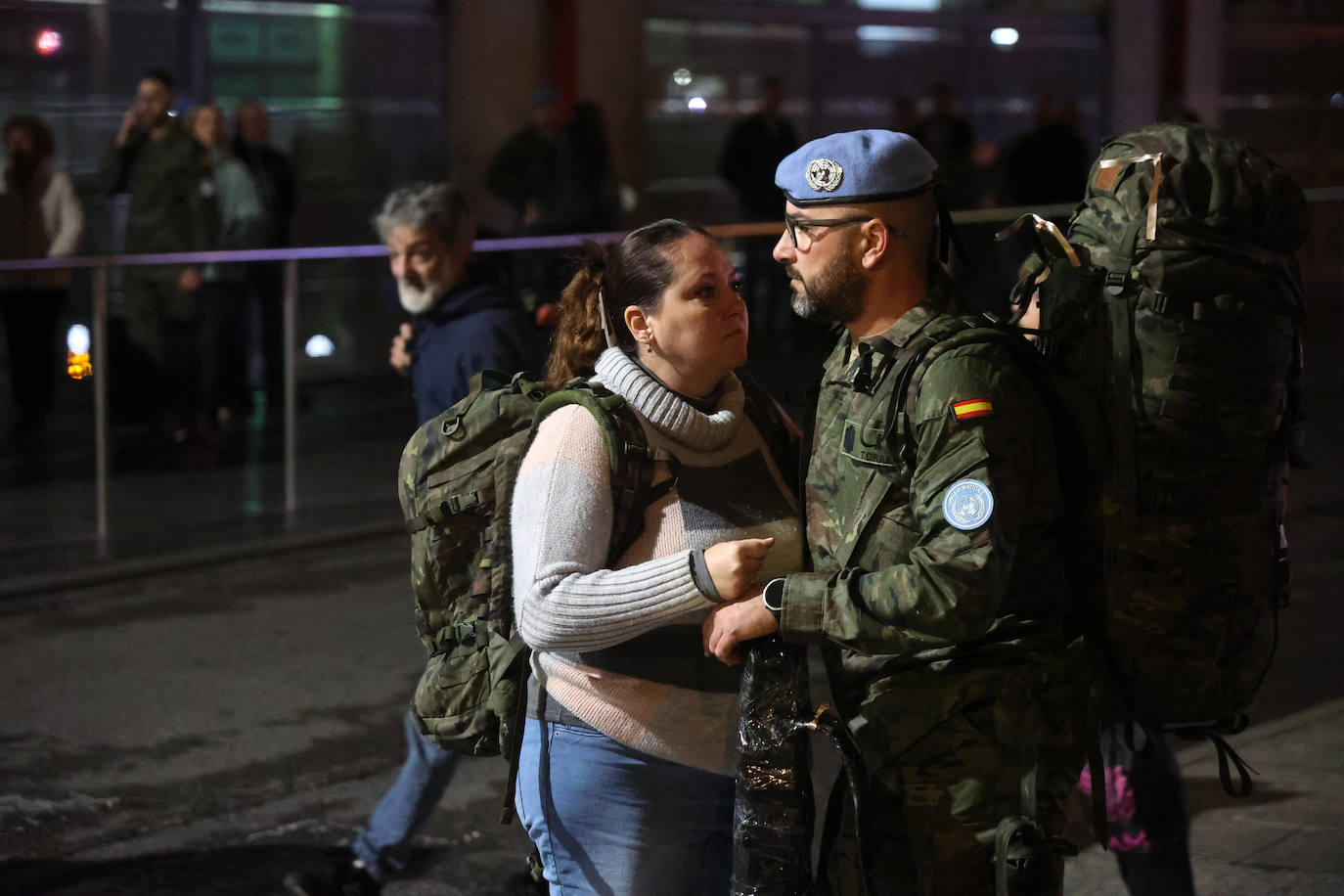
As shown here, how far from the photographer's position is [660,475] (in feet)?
9.36

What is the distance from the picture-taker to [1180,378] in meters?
2.80

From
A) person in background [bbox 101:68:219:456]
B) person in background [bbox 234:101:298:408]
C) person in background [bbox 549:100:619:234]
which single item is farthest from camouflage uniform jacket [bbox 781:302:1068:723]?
person in background [bbox 549:100:619:234]

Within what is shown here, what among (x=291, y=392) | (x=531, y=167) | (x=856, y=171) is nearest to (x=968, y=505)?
(x=856, y=171)

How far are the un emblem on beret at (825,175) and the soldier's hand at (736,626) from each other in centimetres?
65

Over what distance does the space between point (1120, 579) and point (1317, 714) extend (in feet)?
11.5

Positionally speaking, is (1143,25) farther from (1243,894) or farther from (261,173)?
(1243,894)

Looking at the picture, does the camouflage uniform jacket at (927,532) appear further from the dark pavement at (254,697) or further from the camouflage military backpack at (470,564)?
the dark pavement at (254,697)

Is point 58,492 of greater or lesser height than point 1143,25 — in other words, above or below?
below

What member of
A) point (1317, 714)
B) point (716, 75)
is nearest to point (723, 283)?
point (1317, 714)

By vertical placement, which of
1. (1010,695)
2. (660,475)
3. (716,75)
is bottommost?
(1010,695)

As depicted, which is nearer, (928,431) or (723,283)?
(928,431)

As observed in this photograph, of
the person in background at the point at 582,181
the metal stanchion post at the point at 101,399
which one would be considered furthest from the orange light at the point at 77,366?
the person in background at the point at 582,181

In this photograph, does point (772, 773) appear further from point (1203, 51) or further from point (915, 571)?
point (1203, 51)

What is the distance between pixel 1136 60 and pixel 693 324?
1786 cm
